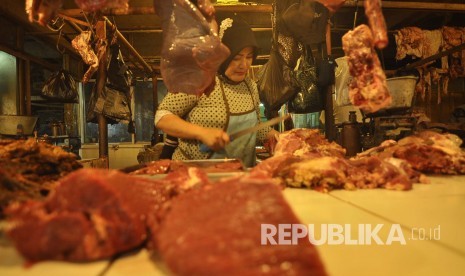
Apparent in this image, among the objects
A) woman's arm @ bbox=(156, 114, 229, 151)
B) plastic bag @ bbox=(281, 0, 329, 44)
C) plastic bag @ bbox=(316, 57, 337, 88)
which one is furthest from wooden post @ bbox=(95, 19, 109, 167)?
plastic bag @ bbox=(316, 57, 337, 88)

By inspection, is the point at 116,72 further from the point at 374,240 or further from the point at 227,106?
the point at 374,240

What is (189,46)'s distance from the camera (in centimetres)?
205

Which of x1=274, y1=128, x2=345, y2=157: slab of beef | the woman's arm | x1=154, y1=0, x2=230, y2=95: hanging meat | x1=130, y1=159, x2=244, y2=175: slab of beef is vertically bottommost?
x1=130, y1=159, x2=244, y2=175: slab of beef

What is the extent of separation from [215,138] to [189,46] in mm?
866

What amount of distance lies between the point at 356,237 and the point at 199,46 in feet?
4.86

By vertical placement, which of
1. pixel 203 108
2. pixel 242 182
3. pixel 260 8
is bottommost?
pixel 242 182

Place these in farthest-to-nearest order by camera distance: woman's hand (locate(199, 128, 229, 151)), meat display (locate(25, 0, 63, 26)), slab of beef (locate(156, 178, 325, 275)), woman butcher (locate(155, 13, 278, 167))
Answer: woman butcher (locate(155, 13, 278, 167)) < woman's hand (locate(199, 128, 229, 151)) < meat display (locate(25, 0, 63, 26)) < slab of beef (locate(156, 178, 325, 275))

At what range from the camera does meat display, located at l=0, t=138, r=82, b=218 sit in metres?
1.28

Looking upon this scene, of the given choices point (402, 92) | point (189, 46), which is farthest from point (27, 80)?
point (402, 92)

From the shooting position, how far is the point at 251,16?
24.6 ft

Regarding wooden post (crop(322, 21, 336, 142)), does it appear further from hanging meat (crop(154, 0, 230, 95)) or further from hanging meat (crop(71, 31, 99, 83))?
hanging meat (crop(71, 31, 99, 83))

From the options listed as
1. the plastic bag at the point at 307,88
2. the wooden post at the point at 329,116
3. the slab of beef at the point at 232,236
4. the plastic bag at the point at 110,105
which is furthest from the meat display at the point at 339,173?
the plastic bag at the point at 110,105

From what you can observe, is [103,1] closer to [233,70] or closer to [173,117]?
[173,117]

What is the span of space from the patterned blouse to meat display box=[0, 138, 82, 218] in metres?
1.71
